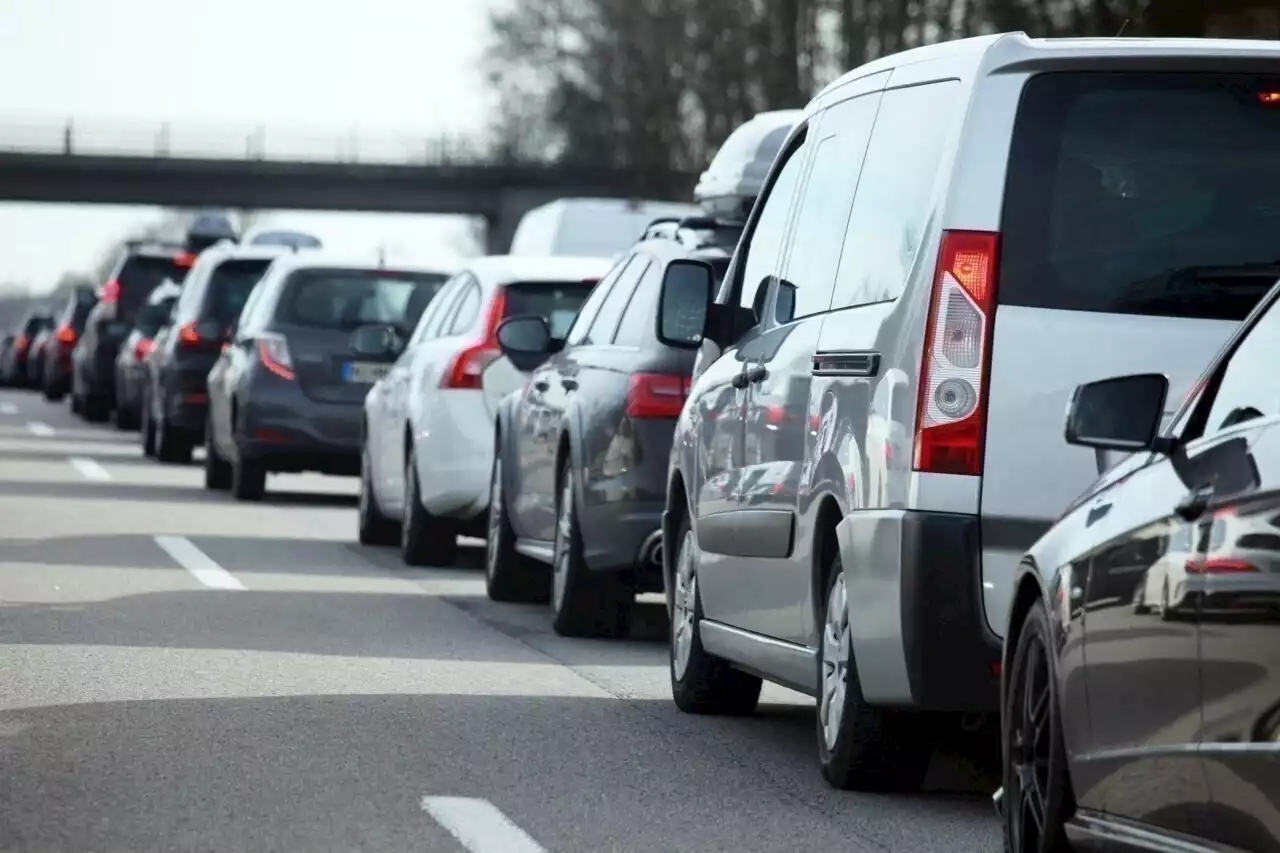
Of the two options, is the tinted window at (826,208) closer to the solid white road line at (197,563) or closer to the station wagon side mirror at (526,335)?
the station wagon side mirror at (526,335)

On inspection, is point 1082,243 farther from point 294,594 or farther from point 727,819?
point 294,594

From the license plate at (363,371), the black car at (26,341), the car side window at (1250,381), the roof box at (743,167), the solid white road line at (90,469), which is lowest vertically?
the black car at (26,341)

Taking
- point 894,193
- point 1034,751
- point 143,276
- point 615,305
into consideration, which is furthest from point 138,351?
point 1034,751

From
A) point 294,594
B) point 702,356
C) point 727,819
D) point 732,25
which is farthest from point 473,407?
point 732,25

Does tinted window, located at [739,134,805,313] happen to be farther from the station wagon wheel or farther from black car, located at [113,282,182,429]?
black car, located at [113,282,182,429]

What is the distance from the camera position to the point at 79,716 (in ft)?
29.9

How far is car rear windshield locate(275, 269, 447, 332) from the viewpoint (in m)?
19.9

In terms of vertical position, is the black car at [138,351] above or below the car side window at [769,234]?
below

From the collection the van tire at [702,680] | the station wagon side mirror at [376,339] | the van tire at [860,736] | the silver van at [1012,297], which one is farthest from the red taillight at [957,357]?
the station wagon side mirror at [376,339]

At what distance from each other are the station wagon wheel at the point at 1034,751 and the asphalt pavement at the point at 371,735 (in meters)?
0.61

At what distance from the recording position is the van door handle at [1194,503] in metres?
5.19

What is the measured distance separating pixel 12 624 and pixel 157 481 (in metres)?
12.1

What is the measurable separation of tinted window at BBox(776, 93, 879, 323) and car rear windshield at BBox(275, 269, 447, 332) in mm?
10944

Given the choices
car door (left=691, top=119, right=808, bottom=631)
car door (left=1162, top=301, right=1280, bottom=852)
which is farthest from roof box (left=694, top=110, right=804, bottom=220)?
car door (left=1162, top=301, right=1280, bottom=852)
